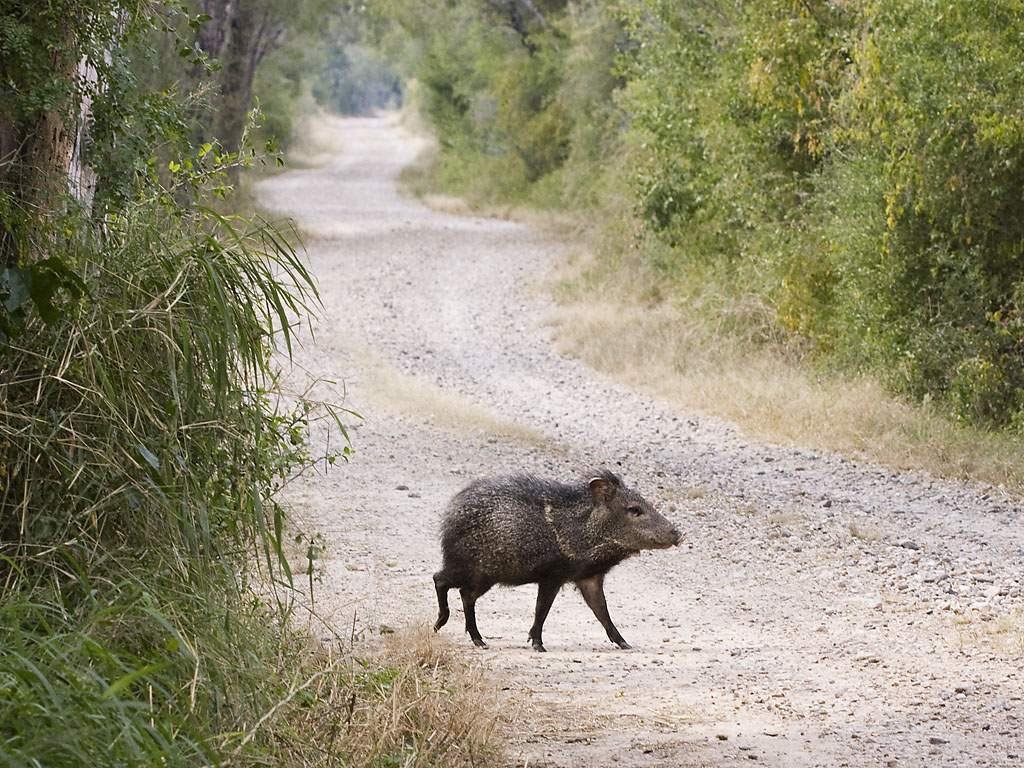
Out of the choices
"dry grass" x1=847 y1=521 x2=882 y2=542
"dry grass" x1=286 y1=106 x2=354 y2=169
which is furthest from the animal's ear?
"dry grass" x1=286 y1=106 x2=354 y2=169

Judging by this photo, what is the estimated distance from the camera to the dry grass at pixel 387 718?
16.3 feet

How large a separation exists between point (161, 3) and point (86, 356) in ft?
6.05

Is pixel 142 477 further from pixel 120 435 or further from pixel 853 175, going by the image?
pixel 853 175

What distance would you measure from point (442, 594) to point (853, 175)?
9.10 metres

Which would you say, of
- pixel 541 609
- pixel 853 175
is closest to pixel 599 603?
pixel 541 609

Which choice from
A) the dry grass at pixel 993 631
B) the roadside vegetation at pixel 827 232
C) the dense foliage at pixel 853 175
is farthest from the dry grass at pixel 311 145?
the dry grass at pixel 993 631

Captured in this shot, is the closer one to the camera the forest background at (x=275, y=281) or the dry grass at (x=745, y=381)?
the forest background at (x=275, y=281)

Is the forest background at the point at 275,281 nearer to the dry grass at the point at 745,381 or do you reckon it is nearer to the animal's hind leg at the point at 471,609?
the dry grass at the point at 745,381

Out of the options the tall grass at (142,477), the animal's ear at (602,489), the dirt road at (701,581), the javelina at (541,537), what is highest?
the tall grass at (142,477)

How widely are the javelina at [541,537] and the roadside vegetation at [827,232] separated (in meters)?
5.52

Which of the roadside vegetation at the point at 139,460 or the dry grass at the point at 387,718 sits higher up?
the roadside vegetation at the point at 139,460

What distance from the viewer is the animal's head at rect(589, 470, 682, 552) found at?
26.4 feet

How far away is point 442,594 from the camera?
8039 mm

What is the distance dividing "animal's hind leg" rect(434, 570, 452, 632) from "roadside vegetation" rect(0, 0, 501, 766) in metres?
1.69
